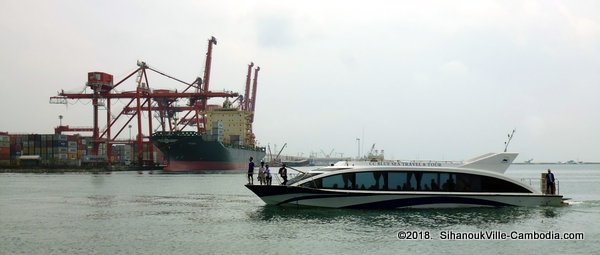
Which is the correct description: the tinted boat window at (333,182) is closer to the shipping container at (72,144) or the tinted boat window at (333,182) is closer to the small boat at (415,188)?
the small boat at (415,188)

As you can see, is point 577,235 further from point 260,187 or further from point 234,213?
point 234,213

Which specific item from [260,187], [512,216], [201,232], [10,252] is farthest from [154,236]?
[512,216]

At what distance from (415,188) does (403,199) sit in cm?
75

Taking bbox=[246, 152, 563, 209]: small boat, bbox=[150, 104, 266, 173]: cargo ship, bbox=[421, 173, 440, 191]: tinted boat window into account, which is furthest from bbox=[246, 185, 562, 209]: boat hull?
bbox=[150, 104, 266, 173]: cargo ship

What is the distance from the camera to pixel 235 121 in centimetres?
13625

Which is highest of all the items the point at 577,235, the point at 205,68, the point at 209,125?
the point at 205,68

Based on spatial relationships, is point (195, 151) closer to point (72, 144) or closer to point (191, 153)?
point (191, 153)

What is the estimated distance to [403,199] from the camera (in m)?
26.2

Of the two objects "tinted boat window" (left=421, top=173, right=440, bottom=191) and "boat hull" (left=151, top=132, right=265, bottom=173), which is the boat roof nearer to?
"tinted boat window" (left=421, top=173, right=440, bottom=191)

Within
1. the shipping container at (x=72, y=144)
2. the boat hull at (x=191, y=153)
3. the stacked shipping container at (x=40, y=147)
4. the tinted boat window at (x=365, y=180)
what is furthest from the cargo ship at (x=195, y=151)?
the tinted boat window at (x=365, y=180)

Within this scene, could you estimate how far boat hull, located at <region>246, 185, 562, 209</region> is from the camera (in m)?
26.0

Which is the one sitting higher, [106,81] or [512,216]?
[106,81]

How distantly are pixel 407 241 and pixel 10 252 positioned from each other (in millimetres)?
12241

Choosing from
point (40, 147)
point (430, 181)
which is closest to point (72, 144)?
point (40, 147)
